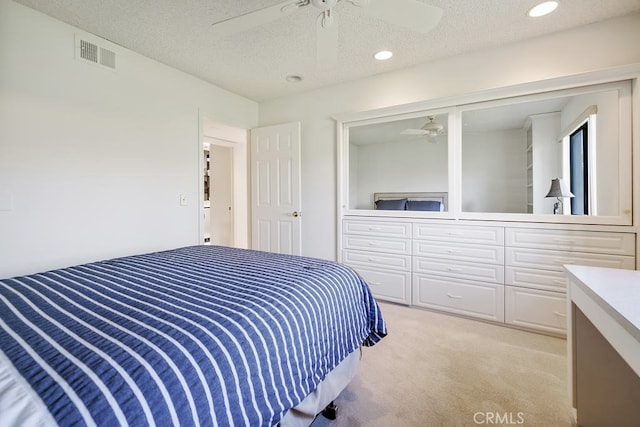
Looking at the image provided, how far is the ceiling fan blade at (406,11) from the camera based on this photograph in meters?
1.46

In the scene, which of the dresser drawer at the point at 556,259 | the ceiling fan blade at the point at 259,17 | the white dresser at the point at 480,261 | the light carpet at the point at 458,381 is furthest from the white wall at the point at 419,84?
the ceiling fan blade at the point at 259,17

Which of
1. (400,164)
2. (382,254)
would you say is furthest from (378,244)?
(400,164)

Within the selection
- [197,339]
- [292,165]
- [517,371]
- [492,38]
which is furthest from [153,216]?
[492,38]

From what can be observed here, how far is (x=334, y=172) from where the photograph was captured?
3459 millimetres

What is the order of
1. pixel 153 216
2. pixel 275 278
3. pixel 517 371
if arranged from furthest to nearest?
pixel 153 216
pixel 517 371
pixel 275 278

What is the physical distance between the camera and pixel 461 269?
275cm

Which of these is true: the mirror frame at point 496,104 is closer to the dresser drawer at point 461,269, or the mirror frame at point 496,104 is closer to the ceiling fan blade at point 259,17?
the dresser drawer at point 461,269

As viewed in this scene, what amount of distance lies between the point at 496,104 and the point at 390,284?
200 cm

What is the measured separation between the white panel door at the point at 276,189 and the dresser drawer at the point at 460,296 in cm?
152

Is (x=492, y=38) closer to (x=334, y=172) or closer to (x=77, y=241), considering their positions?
(x=334, y=172)

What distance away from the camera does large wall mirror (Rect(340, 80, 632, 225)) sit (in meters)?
2.21

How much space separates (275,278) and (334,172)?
2203 millimetres
